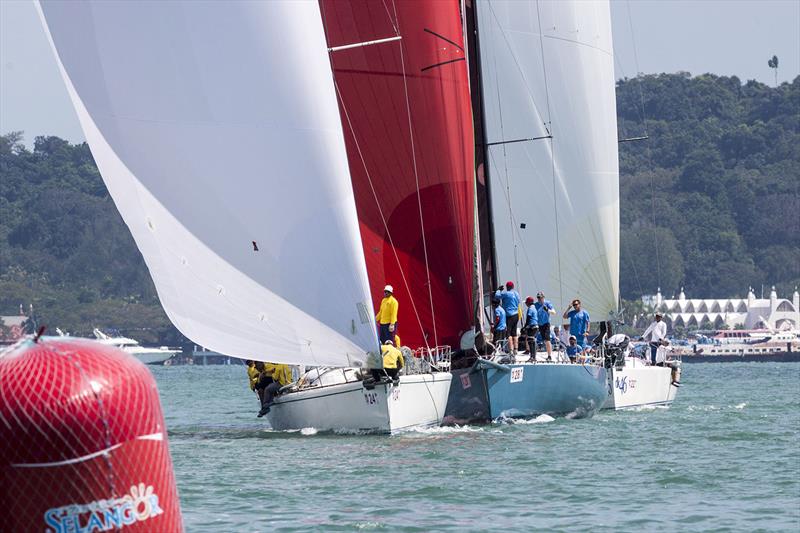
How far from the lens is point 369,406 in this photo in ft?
56.4

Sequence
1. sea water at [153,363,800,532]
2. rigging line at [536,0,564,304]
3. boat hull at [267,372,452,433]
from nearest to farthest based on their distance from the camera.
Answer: sea water at [153,363,800,532], boat hull at [267,372,452,433], rigging line at [536,0,564,304]

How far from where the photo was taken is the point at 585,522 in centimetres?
1147

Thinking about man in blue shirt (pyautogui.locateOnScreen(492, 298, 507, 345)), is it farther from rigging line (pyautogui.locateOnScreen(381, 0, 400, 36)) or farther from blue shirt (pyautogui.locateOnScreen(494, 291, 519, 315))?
rigging line (pyautogui.locateOnScreen(381, 0, 400, 36))

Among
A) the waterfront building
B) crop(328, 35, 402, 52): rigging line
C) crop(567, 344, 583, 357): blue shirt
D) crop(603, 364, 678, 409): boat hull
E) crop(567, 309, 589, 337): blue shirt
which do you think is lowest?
the waterfront building

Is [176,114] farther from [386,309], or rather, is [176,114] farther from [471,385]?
[471,385]

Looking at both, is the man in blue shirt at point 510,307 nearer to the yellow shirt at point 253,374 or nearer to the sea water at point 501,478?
the sea water at point 501,478

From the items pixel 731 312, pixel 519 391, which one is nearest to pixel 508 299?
pixel 519 391

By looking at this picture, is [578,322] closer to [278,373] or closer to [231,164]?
[278,373]

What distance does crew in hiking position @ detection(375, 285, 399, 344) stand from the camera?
1789 cm

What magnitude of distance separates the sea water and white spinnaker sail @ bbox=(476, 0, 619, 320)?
3.90m

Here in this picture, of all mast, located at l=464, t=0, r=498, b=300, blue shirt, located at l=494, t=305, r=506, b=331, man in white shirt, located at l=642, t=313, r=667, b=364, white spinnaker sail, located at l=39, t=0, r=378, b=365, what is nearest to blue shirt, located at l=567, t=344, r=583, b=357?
mast, located at l=464, t=0, r=498, b=300

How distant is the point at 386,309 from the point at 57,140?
14086cm

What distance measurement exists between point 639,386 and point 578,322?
8.07 ft

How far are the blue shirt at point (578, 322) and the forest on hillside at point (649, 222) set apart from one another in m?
91.8
